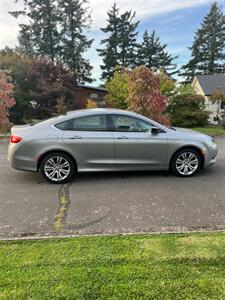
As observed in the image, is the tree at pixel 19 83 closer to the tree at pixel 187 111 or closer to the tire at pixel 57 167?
the tree at pixel 187 111

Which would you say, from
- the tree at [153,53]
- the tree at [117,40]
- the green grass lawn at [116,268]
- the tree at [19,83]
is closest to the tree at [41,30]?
the tree at [117,40]

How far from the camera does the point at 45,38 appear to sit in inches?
1495

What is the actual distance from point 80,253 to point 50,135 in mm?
3026

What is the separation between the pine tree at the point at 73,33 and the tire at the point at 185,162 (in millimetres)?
33237

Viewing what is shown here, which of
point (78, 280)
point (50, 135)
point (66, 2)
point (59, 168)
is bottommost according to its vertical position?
point (78, 280)

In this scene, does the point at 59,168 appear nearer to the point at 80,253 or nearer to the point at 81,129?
the point at 81,129

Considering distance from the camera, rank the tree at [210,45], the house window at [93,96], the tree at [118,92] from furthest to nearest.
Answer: the tree at [210,45] → the house window at [93,96] → the tree at [118,92]

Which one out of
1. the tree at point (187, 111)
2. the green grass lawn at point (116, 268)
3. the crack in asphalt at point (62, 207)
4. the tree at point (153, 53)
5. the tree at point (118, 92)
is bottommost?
the green grass lawn at point (116, 268)

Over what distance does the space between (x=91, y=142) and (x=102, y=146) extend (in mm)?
236

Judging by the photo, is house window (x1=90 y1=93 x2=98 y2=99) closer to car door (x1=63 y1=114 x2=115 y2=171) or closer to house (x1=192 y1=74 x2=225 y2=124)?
house (x1=192 y1=74 x2=225 y2=124)

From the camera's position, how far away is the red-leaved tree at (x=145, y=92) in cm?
1279

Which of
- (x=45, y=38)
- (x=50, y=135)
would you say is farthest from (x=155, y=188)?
(x=45, y=38)

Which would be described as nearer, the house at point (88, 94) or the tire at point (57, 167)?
the tire at point (57, 167)

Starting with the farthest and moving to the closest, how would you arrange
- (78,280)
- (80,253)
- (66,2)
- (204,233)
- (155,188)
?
1. (66,2)
2. (155,188)
3. (204,233)
4. (80,253)
5. (78,280)
